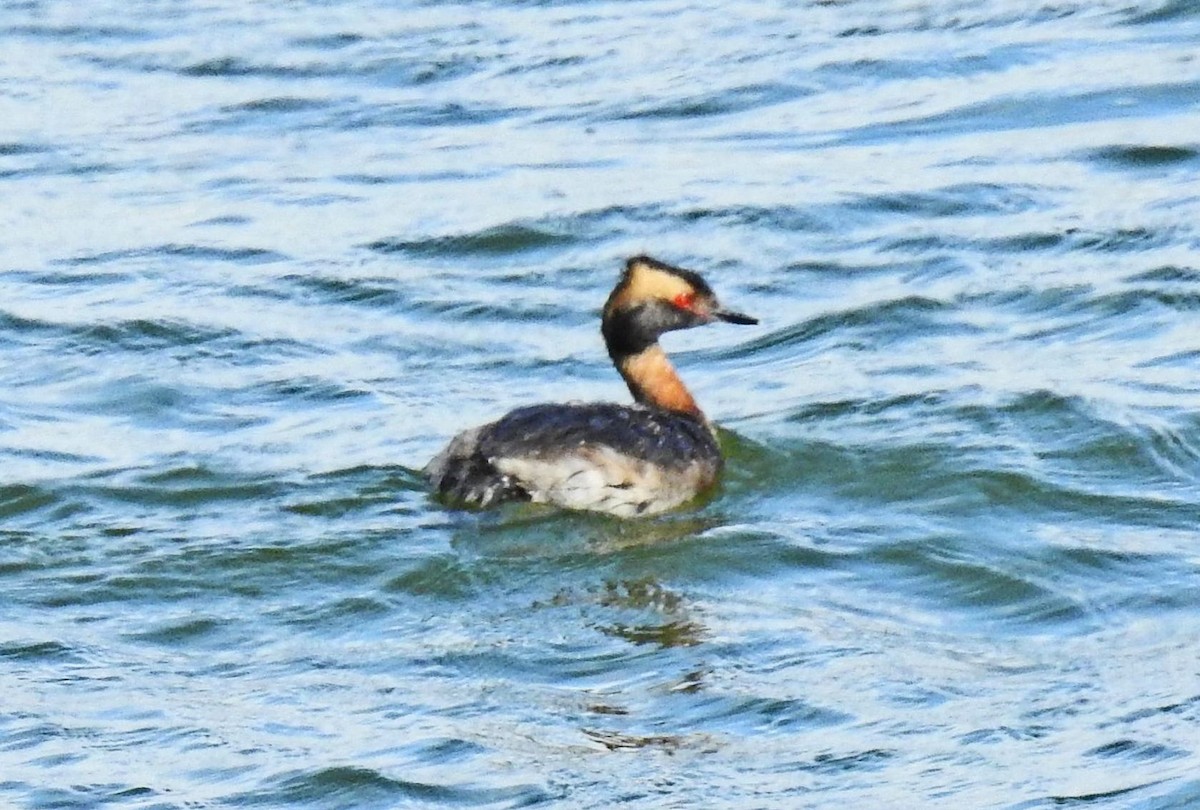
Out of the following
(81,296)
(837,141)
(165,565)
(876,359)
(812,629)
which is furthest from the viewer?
(837,141)

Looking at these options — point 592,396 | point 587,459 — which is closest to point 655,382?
point 592,396

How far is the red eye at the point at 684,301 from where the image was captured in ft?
31.6

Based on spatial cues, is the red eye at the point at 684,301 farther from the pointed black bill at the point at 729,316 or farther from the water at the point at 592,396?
the water at the point at 592,396

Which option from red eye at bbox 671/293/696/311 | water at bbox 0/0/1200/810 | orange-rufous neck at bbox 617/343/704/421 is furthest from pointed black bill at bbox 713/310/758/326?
water at bbox 0/0/1200/810

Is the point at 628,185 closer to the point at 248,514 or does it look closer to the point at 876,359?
the point at 876,359

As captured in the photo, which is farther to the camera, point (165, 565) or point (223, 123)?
point (223, 123)

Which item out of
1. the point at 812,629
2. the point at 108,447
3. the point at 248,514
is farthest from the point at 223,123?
the point at 812,629

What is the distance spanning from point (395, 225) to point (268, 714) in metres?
6.38

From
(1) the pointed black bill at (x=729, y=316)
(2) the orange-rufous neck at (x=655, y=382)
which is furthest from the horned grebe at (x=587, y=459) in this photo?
(1) the pointed black bill at (x=729, y=316)

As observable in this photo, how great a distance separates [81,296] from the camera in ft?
39.2

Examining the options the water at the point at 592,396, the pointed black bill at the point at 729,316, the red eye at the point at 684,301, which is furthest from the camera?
the pointed black bill at the point at 729,316

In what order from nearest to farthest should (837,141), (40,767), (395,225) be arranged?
(40,767) < (395,225) < (837,141)

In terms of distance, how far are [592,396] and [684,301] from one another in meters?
0.88

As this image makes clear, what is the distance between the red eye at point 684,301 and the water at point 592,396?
0.50 meters
